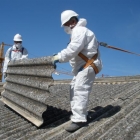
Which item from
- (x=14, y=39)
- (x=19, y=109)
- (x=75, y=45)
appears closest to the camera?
(x=75, y=45)

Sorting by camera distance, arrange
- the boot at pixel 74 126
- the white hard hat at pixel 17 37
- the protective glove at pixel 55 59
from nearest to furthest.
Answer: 1. the boot at pixel 74 126
2. the protective glove at pixel 55 59
3. the white hard hat at pixel 17 37

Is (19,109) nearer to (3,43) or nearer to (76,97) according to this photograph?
(76,97)

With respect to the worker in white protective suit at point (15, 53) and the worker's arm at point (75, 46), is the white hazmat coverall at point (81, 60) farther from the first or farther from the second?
the worker in white protective suit at point (15, 53)

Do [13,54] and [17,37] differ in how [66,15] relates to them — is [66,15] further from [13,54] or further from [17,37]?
[13,54]

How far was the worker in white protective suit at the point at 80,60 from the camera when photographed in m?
3.03

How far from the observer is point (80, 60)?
328cm

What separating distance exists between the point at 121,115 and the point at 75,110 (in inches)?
30.1

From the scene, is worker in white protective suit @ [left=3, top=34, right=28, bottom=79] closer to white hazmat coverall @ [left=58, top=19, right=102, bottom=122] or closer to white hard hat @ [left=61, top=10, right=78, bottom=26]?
white hard hat @ [left=61, top=10, right=78, bottom=26]

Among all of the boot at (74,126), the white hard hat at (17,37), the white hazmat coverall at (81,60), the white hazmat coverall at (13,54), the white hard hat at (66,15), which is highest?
the white hard hat at (17,37)

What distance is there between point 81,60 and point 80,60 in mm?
17

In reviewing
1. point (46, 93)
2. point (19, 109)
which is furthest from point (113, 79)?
point (46, 93)

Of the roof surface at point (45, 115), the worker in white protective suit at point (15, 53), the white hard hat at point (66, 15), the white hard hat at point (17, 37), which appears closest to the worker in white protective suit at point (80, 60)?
the white hard hat at point (66, 15)

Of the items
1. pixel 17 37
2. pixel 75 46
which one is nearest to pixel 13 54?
pixel 17 37

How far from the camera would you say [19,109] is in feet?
14.3
